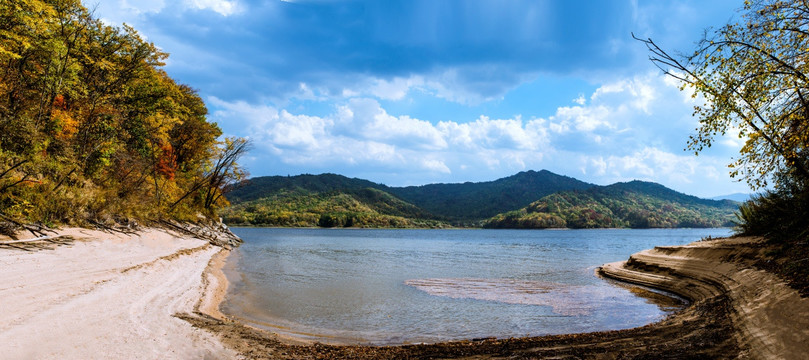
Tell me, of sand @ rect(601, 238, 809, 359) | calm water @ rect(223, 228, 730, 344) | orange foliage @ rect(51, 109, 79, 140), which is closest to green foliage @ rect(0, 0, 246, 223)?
orange foliage @ rect(51, 109, 79, 140)

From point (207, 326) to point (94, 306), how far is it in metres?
2.88

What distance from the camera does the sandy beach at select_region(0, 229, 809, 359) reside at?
268 inches

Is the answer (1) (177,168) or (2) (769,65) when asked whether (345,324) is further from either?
(1) (177,168)

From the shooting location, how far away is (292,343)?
970cm

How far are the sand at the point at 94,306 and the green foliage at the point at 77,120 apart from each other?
2780 mm

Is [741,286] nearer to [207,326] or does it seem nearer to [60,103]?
[207,326]

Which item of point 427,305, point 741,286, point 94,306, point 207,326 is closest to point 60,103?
point 94,306

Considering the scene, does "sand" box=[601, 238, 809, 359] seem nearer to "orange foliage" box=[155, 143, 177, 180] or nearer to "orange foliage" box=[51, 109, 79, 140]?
"orange foliage" box=[51, 109, 79, 140]

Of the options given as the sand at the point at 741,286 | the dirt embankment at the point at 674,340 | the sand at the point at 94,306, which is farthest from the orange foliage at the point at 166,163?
the sand at the point at 741,286

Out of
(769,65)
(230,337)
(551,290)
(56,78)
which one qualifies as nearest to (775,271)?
(769,65)

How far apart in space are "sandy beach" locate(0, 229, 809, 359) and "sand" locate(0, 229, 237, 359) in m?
0.02

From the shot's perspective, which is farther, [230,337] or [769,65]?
[769,65]

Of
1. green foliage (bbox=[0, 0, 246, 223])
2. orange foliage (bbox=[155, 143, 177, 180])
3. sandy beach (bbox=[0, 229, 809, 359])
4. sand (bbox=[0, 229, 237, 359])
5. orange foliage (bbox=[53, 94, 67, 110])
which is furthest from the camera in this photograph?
orange foliage (bbox=[155, 143, 177, 180])

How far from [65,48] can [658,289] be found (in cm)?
3173
